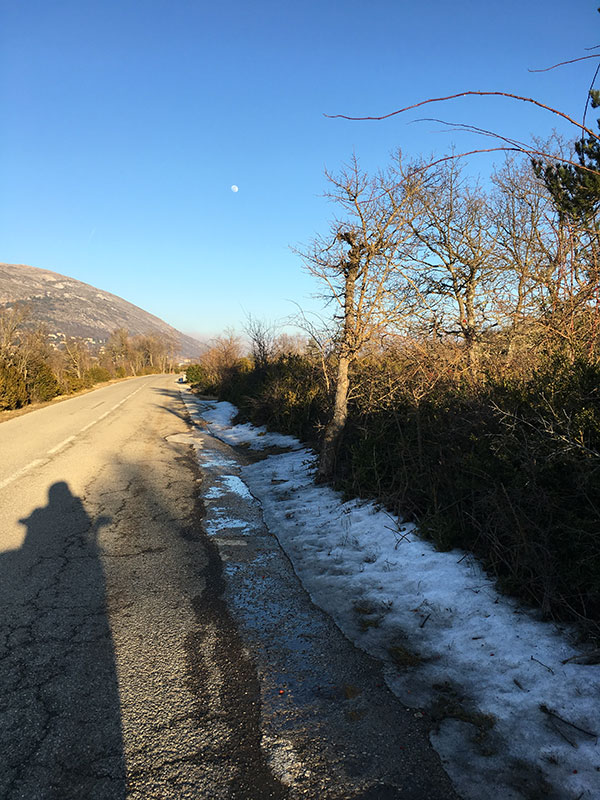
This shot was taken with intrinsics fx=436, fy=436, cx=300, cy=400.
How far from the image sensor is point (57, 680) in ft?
8.68

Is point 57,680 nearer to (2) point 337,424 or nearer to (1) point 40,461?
(2) point 337,424

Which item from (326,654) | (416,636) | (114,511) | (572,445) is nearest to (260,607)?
(326,654)

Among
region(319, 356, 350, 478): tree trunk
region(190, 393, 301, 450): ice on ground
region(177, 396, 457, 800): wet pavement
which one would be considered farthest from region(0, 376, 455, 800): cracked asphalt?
region(190, 393, 301, 450): ice on ground

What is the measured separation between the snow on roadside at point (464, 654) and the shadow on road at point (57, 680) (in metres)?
1.65

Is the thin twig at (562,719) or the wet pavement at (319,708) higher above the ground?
the thin twig at (562,719)

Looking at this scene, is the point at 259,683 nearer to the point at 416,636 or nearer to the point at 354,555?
the point at 416,636

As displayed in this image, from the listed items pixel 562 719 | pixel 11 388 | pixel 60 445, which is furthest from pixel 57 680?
pixel 11 388

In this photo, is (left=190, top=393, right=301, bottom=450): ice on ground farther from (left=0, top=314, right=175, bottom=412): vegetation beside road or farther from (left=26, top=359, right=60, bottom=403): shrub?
(left=26, top=359, right=60, bottom=403): shrub

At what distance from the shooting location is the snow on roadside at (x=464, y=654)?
206 cm

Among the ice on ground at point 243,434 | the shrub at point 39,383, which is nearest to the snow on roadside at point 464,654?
the ice on ground at point 243,434

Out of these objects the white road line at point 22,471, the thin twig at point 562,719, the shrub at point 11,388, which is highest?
the shrub at point 11,388

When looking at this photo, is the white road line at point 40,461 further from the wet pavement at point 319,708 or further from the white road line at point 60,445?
the wet pavement at point 319,708

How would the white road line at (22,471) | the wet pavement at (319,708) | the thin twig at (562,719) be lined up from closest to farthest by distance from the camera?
the wet pavement at (319,708), the thin twig at (562,719), the white road line at (22,471)

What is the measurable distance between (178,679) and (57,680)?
2.36 feet
